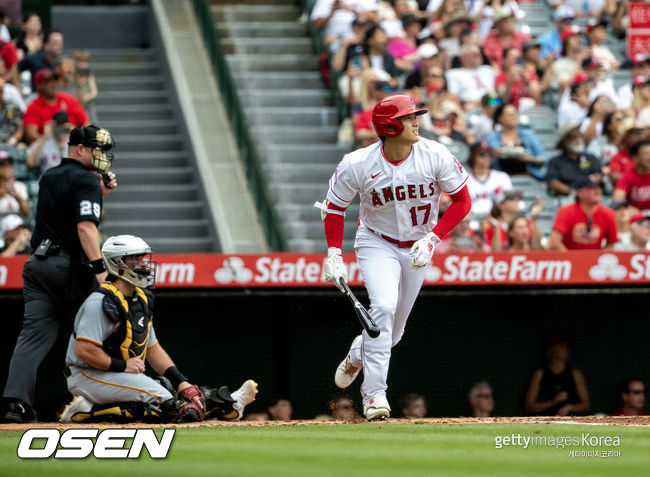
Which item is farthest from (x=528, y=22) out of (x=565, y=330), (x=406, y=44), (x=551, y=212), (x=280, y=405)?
(x=280, y=405)

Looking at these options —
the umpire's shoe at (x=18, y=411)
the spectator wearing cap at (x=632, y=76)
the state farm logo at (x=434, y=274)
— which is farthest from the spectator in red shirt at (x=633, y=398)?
the umpire's shoe at (x=18, y=411)

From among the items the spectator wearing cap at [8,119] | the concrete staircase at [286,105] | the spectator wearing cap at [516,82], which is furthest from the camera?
the spectator wearing cap at [516,82]

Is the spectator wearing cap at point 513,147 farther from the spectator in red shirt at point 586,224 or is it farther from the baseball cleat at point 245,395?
the baseball cleat at point 245,395

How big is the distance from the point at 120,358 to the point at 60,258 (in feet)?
2.58

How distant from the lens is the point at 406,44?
565 inches

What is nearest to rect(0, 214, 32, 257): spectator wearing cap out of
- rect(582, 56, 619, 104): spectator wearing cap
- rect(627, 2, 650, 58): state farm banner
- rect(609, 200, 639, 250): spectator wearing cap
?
rect(609, 200, 639, 250): spectator wearing cap

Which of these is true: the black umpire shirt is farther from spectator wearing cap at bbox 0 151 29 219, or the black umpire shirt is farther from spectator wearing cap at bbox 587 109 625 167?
spectator wearing cap at bbox 587 109 625 167

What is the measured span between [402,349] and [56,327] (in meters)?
3.77

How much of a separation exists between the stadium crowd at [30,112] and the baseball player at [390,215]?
3.93m

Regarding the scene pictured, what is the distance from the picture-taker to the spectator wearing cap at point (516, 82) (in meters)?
13.8

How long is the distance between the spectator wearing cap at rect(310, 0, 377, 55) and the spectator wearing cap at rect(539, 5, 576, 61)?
2.15m

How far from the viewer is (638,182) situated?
40.2ft

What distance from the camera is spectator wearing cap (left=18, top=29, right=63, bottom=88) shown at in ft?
42.8

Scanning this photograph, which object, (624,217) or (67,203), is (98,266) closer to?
(67,203)
